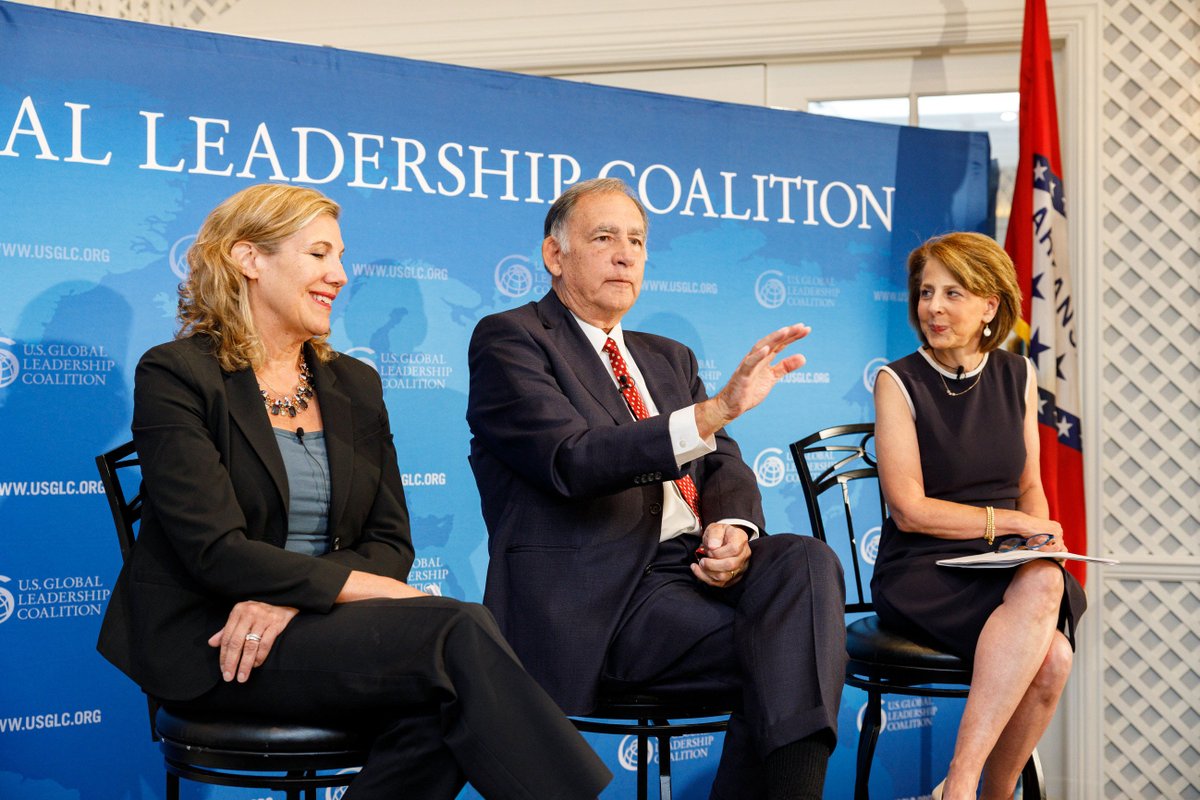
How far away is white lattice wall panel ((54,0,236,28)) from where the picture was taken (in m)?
4.05

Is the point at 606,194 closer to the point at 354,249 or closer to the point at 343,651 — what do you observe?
the point at 354,249

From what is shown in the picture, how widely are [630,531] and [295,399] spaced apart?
651 millimetres

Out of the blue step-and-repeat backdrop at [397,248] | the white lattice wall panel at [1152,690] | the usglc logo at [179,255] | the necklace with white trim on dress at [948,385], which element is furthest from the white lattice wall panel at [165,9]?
the white lattice wall panel at [1152,690]

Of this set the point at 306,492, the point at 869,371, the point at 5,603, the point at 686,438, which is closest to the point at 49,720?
the point at 5,603

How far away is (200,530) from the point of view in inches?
68.9

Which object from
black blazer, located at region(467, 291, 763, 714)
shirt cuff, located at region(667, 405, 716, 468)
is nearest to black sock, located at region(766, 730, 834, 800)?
black blazer, located at region(467, 291, 763, 714)

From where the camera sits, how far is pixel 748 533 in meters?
2.13

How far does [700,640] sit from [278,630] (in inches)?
28.2

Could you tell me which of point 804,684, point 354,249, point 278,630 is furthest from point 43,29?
point 804,684

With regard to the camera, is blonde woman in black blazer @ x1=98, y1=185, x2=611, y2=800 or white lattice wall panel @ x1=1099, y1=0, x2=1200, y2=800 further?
white lattice wall panel @ x1=1099, y1=0, x2=1200, y2=800

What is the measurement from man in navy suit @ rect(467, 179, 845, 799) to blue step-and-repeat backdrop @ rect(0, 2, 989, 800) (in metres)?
0.71

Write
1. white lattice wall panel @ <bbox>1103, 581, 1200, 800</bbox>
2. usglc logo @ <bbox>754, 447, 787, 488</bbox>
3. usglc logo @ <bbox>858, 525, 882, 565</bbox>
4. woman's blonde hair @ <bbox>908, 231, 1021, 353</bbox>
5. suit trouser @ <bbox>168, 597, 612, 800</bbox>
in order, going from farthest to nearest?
white lattice wall panel @ <bbox>1103, 581, 1200, 800</bbox> < usglc logo @ <bbox>858, 525, 882, 565</bbox> < usglc logo @ <bbox>754, 447, 787, 488</bbox> < woman's blonde hair @ <bbox>908, 231, 1021, 353</bbox> < suit trouser @ <bbox>168, 597, 612, 800</bbox>

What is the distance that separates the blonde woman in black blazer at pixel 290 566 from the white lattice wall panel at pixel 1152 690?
268 cm

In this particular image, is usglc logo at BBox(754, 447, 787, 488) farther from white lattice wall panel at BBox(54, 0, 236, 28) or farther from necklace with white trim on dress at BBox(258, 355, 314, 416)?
white lattice wall panel at BBox(54, 0, 236, 28)
